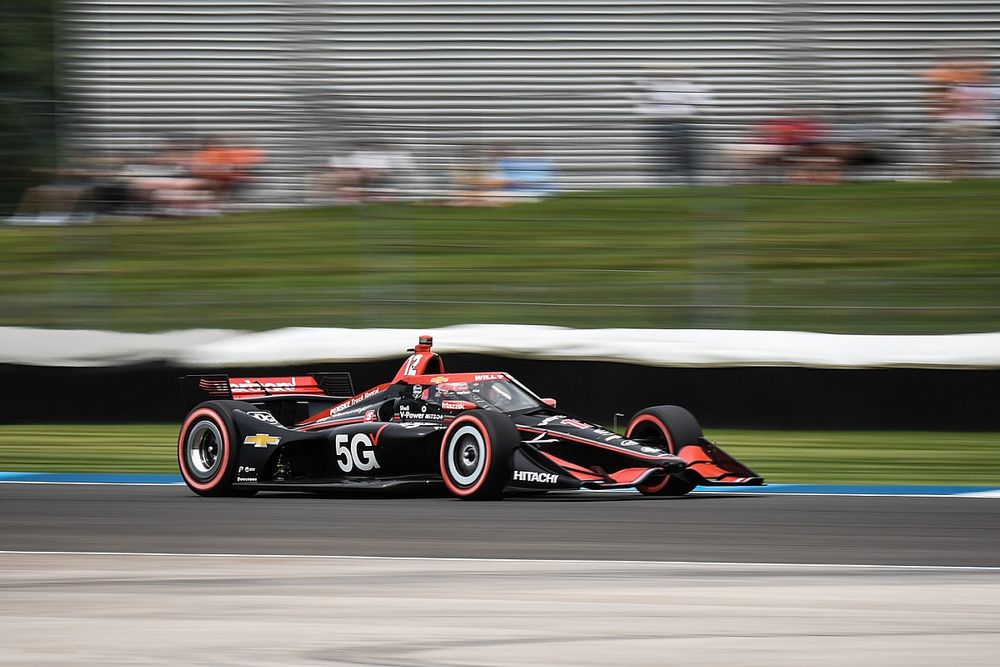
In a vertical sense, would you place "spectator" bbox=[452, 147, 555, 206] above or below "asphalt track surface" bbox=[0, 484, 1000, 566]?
above

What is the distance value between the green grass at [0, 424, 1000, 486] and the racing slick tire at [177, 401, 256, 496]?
6.55 ft

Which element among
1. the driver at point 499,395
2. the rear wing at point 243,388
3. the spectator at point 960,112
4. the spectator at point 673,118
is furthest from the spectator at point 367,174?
the driver at point 499,395

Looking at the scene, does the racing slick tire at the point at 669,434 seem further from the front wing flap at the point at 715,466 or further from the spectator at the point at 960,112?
the spectator at the point at 960,112

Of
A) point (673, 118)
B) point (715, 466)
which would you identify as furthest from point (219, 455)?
point (673, 118)

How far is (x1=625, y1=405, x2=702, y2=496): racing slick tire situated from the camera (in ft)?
27.1

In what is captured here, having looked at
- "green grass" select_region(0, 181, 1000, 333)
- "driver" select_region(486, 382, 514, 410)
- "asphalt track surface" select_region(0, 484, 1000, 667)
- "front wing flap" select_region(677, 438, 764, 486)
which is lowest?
"asphalt track surface" select_region(0, 484, 1000, 667)

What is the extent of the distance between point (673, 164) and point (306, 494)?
666 centimetres

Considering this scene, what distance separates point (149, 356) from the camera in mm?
12719

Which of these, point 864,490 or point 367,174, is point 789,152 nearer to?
point 367,174

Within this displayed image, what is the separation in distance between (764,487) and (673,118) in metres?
7.66

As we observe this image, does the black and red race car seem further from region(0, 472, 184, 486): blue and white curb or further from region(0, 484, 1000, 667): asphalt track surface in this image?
region(0, 472, 184, 486): blue and white curb

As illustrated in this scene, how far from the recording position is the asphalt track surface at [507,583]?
167 inches

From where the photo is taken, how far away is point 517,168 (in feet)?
48.4

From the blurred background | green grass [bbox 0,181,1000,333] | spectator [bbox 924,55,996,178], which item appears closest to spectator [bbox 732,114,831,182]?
the blurred background
